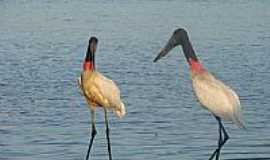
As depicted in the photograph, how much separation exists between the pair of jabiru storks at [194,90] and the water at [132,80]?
73cm

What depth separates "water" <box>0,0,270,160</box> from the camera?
13031mm

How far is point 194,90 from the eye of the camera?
10586 millimetres

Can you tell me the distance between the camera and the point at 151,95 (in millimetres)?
17422

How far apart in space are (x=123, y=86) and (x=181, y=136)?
4791 millimetres

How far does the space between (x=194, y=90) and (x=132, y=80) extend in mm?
8471

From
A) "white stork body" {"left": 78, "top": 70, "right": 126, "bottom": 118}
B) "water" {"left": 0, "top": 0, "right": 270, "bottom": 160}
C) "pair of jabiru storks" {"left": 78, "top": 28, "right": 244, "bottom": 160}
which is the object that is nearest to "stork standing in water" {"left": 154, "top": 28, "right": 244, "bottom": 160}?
"pair of jabiru storks" {"left": 78, "top": 28, "right": 244, "bottom": 160}

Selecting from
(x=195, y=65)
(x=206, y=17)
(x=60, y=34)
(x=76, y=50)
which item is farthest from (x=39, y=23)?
(x=195, y=65)

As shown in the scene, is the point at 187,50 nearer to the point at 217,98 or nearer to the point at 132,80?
the point at 217,98

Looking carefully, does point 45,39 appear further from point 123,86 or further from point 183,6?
point 183,6

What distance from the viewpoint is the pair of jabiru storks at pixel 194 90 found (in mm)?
10375

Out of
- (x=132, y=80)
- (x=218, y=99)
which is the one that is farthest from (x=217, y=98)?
(x=132, y=80)

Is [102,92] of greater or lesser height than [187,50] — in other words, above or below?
below

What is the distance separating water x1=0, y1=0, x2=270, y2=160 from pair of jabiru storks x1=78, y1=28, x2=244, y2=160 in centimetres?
73

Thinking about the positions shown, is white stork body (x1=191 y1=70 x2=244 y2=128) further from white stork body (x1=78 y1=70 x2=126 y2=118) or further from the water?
the water
